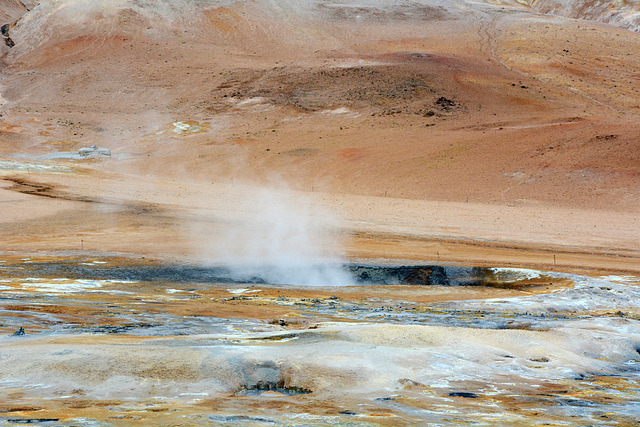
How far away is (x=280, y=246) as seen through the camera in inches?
778

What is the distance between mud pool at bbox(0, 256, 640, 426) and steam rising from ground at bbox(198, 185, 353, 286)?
8.19 ft

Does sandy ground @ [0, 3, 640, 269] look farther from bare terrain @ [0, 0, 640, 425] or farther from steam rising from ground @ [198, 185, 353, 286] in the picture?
steam rising from ground @ [198, 185, 353, 286]

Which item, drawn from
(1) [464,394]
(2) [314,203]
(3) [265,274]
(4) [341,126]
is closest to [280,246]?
(3) [265,274]

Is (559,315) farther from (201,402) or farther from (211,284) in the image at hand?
(201,402)

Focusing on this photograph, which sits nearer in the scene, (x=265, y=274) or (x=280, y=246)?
(x=265, y=274)

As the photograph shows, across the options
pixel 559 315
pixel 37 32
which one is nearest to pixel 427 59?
pixel 37 32

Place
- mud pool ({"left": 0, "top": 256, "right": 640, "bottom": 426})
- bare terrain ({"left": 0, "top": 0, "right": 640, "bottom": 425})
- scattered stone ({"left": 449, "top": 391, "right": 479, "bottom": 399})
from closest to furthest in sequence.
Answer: mud pool ({"left": 0, "top": 256, "right": 640, "bottom": 426})
scattered stone ({"left": 449, "top": 391, "right": 479, "bottom": 399})
bare terrain ({"left": 0, "top": 0, "right": 640, "bottom": 425})

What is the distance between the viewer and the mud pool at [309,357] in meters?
6.79

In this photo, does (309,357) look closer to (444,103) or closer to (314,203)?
(314,203)

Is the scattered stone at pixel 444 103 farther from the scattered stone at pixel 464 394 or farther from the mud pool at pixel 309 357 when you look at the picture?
the scattered stone at pixel 464 394

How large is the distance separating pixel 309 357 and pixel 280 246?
11733 millimetres

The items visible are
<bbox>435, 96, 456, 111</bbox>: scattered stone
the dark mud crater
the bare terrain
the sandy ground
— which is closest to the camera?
the bare terrain

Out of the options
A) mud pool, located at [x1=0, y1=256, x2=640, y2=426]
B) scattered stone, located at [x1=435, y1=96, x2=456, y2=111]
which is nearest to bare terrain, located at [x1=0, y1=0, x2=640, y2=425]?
mud pool, located at [x1=0, y1=256, x2=640, y2=426]

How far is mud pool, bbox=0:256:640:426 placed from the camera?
679 cm
